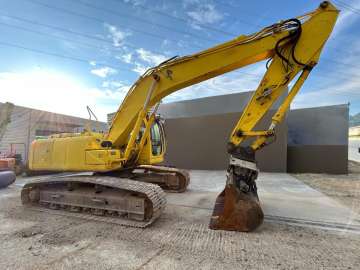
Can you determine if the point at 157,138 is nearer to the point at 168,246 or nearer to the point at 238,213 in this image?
the point at 238,213

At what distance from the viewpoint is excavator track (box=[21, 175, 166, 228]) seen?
12.9ft

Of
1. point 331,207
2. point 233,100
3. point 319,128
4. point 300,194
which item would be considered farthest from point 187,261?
point 233,100

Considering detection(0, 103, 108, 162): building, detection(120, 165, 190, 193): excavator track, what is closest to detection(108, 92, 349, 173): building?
detection(0, 103, 108, 162): building

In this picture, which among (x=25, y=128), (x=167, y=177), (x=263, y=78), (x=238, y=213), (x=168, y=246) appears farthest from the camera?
(x=25, y=128)

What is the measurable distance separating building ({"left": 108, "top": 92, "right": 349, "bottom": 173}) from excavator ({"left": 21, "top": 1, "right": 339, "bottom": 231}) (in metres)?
8.13

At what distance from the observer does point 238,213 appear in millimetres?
3586

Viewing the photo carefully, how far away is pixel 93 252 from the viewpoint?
9.52 ft

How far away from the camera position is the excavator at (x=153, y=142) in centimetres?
363

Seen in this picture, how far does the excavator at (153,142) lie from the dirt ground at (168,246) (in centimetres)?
35

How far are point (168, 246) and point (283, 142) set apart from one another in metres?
10.6

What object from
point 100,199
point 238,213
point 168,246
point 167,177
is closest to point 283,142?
point 167,177

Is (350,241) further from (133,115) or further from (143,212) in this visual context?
(133,115)

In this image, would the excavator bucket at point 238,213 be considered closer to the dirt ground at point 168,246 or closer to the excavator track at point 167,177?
the dirt ground at point 168,246

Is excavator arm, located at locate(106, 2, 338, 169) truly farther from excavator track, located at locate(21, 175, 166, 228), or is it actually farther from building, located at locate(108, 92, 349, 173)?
building, located at locate(108, 92, 349, 173)
